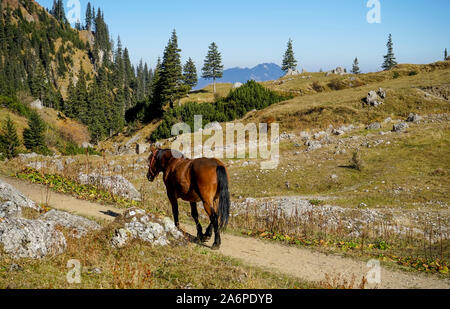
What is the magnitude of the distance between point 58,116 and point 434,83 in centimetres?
9883

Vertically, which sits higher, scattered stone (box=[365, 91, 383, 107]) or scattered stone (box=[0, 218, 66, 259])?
scattered stone (box=[365, 91, 383, 107])

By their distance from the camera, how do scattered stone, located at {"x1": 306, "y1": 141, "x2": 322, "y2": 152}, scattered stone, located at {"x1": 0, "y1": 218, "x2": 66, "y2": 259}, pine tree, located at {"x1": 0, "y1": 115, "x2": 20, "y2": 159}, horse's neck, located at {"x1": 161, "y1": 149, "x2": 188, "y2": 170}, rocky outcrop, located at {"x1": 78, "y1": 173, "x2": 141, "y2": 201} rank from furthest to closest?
pine tree, located at {"x1": 0, "y1": 115, "x2": 20, "y2": 159}
scattered stone, located at {"x1": 306, "y1": 141, "x2": 322, "y2": 152}
rocky outcrop, located at {"x1": 78, "y1": 173, "x2": 141, "y2": 201}
horse's neck, located at {"x1": 161, "y1": 149, "x2": 188, "y2": 170}
scattered stone, located at {"x1": 0, "y1": 218, "x2": 66, "y2": 259}

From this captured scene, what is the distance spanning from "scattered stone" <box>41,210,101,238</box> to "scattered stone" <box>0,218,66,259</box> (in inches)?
45.9

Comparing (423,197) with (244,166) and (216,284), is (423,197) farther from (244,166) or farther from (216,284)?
(216,284)

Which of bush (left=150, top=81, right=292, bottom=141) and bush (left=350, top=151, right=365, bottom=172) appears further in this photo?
bush (left=150, top=81, right=292, bottom=141)

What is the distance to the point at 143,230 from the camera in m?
9.44

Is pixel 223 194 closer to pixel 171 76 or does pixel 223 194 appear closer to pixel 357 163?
pixel 357 163

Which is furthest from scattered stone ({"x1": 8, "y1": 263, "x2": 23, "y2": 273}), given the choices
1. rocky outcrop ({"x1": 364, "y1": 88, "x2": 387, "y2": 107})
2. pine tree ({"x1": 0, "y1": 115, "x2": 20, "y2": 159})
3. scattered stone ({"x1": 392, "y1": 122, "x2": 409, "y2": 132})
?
rocky outcrop ({"x1": 364, "y1": 88, "x2": 387, "y2": 107})

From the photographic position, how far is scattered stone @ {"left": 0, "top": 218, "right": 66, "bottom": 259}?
23.8 feet

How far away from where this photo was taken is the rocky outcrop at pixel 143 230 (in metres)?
8.98

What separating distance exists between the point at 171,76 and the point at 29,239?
2728 inches

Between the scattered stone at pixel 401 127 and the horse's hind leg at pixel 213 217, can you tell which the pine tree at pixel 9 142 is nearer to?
the horse's hind leg at pixel 213 217

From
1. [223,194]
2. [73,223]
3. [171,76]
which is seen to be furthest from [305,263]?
[171,76]

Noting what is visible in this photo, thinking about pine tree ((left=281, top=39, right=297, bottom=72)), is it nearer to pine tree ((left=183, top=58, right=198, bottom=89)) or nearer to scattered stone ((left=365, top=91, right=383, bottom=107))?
pine tree ((left=183, top=58, right=198, bottom=89))
